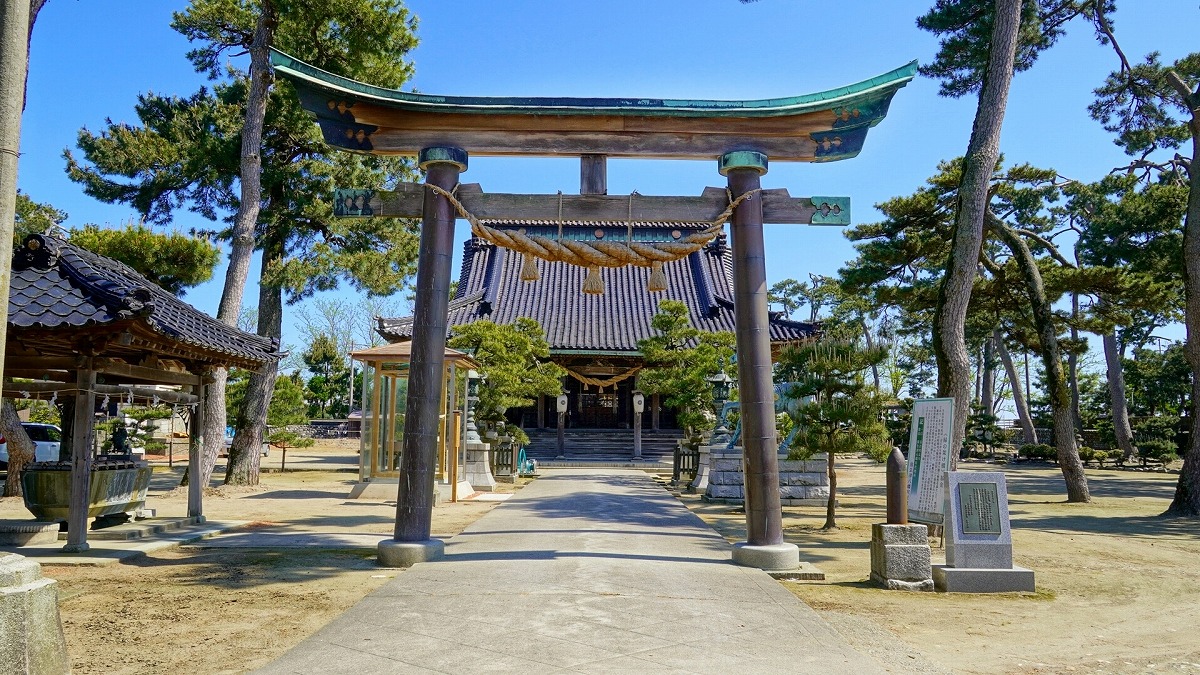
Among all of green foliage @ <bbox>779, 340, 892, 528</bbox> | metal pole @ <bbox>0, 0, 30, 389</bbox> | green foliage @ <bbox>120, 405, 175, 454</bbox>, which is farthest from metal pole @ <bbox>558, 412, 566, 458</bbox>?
metal pole @ <bbox>0, 0, 30, 389</bbox>

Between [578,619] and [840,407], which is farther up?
[840,407]

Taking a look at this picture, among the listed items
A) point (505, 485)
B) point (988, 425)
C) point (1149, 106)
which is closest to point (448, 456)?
point (505, 485)

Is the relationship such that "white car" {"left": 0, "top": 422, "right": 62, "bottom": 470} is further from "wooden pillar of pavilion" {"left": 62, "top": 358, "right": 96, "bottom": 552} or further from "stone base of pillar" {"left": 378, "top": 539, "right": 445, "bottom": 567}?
"stone base of pillar" {"left": 378, "top": 539, "right": 445, "bottom": 567}

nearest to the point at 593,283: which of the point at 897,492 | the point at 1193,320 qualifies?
the point at 897,492

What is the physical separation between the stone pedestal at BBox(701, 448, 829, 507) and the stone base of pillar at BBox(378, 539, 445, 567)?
8.25 metres

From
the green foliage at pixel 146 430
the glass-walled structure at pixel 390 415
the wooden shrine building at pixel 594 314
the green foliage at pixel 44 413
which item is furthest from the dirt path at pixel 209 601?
the wooden shrine building at pixel 594 314

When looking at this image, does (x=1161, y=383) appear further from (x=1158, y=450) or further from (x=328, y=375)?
(x=328, y=375)

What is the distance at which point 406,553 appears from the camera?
289 inches

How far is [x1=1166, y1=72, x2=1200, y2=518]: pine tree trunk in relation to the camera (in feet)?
44.0

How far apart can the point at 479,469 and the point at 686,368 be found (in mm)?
5535

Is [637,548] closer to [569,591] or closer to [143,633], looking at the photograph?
[569,591]

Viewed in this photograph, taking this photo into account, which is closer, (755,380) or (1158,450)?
(755,380)

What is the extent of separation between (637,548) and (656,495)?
24.0 feet

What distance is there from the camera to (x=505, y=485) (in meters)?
18.2
